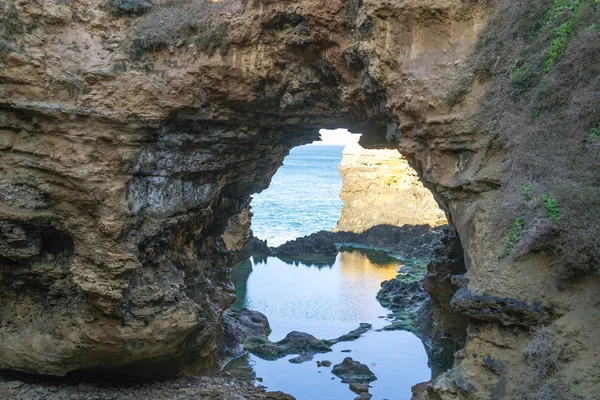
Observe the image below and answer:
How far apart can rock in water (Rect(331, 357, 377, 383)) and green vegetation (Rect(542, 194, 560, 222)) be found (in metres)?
9.26

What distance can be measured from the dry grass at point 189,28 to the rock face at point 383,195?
26572 mm

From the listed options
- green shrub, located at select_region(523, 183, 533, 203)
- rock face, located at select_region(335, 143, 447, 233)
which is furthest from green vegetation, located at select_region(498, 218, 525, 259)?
rock face, located at select_region(335, 143, 447, 233)

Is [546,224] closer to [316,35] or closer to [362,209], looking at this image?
[316,35]

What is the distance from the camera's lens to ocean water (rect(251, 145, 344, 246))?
50125 millimetres

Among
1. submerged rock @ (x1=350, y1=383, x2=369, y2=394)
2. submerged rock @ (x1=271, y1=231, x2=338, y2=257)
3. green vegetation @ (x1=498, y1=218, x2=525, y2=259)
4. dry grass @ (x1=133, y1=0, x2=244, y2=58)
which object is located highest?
dry grass @ (x1=133, y1=0, x2=244, y2=58)

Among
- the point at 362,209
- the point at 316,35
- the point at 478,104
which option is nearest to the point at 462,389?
the point at 478,104

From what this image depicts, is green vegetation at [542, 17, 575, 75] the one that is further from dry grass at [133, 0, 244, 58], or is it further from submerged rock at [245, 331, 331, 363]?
submerged rock at [245, 331, 331, 363]

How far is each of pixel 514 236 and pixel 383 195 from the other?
3096cm

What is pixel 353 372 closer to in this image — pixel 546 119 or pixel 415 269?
pixel 546 119

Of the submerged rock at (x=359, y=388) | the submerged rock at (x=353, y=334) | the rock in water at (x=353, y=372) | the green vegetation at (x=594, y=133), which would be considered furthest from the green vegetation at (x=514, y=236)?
the submerged rock at (x=353, y=334)

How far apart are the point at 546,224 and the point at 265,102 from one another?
24.4 feet

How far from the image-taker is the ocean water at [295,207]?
164ft

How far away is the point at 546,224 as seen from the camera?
26.3 feet

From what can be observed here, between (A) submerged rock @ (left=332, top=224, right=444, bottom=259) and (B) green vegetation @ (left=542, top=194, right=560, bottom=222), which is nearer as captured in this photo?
(B) green vegetation @ (left=542, top=194, right=560, bottom=222)
